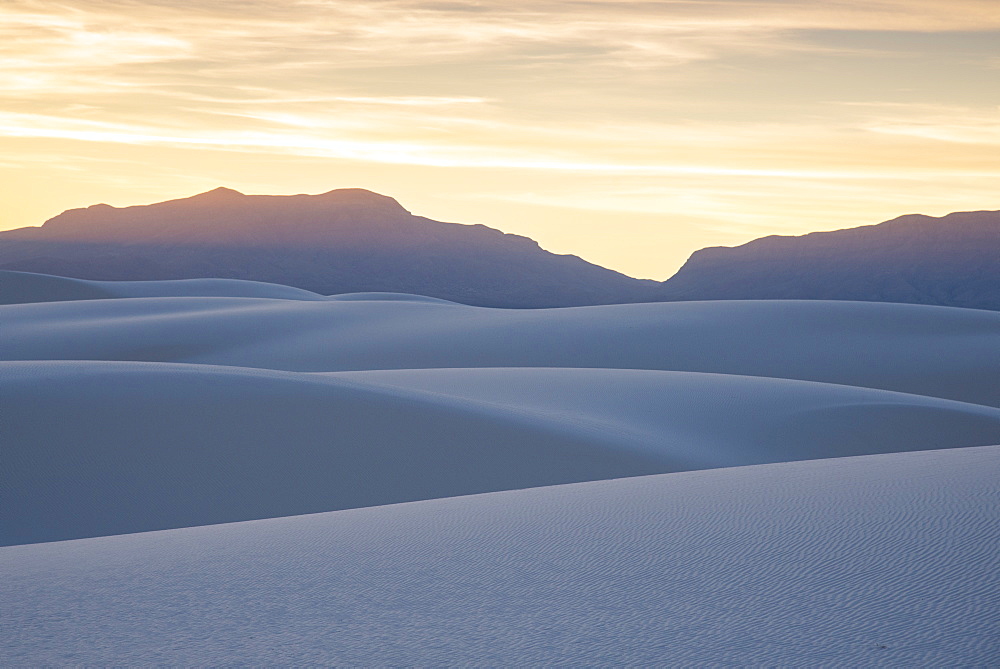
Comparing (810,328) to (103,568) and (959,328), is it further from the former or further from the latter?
(103,568)

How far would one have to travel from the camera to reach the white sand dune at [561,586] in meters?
2.64

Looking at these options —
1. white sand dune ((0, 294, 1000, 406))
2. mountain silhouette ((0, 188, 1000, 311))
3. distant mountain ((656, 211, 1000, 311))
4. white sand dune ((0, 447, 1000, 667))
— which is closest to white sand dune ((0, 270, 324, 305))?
white sand dune ((0, 294, 1000, 406))

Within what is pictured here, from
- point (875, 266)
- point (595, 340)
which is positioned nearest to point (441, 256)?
point (875, 266)

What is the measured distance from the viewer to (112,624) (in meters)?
3.00

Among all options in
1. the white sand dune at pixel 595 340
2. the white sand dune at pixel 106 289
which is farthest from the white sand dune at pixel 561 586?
the white sand dune at pixel 106 289

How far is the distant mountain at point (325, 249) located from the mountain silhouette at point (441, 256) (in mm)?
268

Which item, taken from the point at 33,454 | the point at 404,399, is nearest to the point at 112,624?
the point at 33,454

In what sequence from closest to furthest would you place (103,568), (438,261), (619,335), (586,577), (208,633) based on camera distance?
(208,633)
(586,577)
(103,568)
(619,335)
(438,261)

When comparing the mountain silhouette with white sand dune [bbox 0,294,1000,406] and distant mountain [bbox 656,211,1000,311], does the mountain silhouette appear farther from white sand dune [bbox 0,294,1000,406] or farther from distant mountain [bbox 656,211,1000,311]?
white sand dune [bbox 0,294,1000,406]

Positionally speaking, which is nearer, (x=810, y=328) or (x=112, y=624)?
(x=112, y=624)

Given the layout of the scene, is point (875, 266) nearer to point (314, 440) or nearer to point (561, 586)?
point (314, 440)

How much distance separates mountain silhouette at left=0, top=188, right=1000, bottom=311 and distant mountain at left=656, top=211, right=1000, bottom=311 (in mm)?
164

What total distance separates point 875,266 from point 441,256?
65.6 meters

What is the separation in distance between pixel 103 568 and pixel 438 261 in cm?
14761
